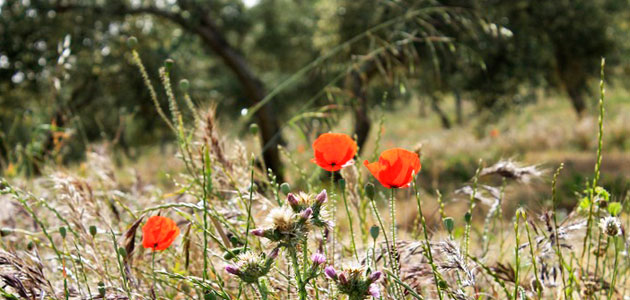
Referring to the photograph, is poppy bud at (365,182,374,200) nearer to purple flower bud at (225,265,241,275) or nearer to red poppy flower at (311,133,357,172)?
red poppy flower at (311,133,357,172)

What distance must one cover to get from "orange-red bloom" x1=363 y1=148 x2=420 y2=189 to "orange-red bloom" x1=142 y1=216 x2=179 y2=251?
453 millimetres

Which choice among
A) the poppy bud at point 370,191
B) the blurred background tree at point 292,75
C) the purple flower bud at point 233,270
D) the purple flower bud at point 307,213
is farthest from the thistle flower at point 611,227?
the blurred background tree at point 292,75

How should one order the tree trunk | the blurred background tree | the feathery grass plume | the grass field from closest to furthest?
the grass field < the feathery grass plume < the blurred background tree < the tree trunk

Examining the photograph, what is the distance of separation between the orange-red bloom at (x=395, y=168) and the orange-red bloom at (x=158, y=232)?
453mm

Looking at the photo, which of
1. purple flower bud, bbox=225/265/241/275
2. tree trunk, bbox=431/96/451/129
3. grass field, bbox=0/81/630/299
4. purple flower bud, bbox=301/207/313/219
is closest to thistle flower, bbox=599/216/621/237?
grass field, bbox=0/81/630/299

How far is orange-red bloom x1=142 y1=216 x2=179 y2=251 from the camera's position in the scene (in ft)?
3.46

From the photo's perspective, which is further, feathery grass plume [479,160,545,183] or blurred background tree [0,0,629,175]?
blurred background tree [0,0,629,175]

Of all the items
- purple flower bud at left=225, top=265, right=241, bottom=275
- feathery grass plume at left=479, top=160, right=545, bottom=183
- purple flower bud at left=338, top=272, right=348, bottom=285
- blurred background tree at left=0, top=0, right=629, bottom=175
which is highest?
blurred background tree at left=0, top=0, right=629, bottom=175

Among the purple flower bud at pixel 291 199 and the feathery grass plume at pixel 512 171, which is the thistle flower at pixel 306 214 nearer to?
the purple flower bud at pixel 291 199

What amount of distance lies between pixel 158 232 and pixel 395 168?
0.52m

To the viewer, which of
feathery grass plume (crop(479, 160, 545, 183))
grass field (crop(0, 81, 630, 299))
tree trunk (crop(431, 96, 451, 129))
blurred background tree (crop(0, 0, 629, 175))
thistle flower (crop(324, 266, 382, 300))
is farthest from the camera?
tree trunk (crop(431, 96, 451, 129))

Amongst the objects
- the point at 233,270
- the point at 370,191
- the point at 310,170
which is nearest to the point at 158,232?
the point at 233,270

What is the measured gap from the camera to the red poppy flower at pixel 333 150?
101 cm

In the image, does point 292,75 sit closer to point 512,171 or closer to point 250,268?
point 512,171
